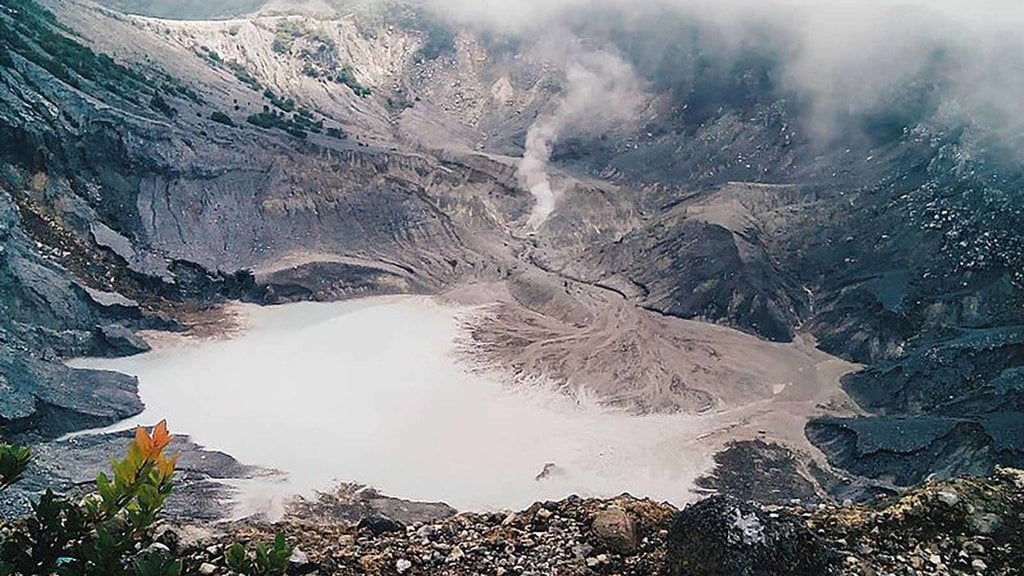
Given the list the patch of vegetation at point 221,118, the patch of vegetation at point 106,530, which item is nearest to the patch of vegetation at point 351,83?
the patch of vegetation at point 221,118

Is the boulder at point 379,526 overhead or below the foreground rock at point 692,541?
overhead

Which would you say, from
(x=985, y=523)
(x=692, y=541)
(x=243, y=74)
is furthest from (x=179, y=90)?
(x=985, y=523)

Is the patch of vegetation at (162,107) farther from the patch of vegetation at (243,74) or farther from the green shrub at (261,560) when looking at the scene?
the green shrub at (261,560)

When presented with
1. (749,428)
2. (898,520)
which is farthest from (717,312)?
(898,520)

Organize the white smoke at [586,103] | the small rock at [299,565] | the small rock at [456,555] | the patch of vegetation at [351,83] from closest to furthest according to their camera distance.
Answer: the small rock at [299,565], the small rock at [456,555], the white smoke at [586,103], the patch of vegetation at [351,83]

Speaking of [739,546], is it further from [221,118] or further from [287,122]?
[287,122]

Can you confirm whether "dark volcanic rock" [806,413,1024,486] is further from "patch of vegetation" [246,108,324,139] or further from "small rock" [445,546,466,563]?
"patch of vegetation" [246,108,324,139]
